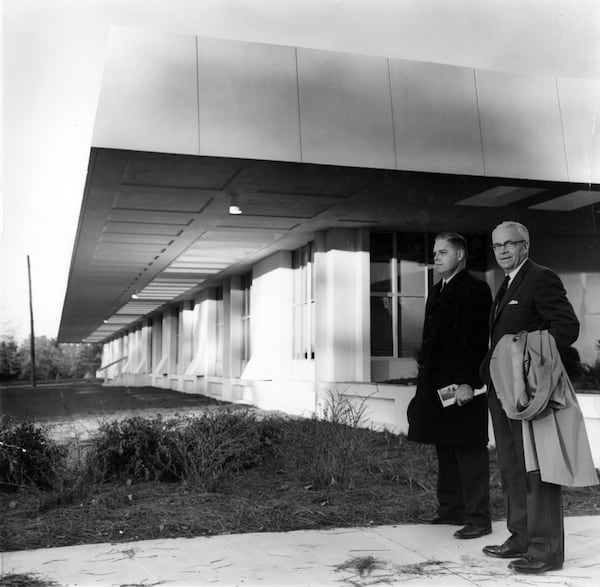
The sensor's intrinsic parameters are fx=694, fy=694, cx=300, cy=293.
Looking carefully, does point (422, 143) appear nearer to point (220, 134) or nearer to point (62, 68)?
point (220, 134)

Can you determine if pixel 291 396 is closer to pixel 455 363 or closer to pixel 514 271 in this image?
pixel 455 363

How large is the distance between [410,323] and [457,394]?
217 inches

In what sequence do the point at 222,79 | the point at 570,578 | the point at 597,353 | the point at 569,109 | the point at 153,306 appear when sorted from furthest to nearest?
1. the point at 153,306
2. the point at 597,353
3. the point at 569,109
4. the point at 222,79
5. the point at 570,578

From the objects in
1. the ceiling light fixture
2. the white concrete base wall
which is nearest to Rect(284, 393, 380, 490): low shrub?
the white concrete base wall

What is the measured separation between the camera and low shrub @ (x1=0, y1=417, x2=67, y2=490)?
4.87 metres

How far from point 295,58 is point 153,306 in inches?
267

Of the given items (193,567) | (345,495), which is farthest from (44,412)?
(193,567)

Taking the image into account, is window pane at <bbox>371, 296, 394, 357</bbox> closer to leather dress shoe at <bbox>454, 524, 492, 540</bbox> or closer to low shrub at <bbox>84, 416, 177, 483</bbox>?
low shrub at <bbox>84, 416, 177, 483</bbox>

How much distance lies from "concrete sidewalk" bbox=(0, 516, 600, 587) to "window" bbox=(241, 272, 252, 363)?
3.70m

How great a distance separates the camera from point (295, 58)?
596 cm

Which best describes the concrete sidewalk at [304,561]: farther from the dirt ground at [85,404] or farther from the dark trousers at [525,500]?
the dirt ground at [85,404]

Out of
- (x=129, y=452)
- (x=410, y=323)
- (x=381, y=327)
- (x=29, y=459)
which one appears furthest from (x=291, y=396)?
(x=381, y=327)

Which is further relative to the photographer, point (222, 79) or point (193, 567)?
point (222, 79)

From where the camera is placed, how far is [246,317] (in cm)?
940
